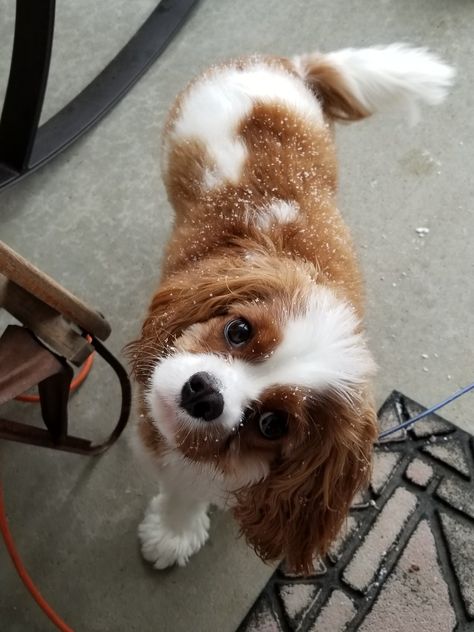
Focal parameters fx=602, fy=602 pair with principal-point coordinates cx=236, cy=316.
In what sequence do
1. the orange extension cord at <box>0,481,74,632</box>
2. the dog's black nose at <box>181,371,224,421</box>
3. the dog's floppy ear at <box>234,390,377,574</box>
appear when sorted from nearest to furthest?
the dog's black nose at <box>181,371,224,421</box>, the dog's floppy ear at <box>234,390,377,574</box>, the orange extension cord at <box>0,481,74,632</box>

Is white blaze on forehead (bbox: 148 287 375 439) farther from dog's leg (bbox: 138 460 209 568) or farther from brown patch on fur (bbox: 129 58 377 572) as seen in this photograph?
dog's leg (bbox: 138 460 209 568)

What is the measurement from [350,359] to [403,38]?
6.65 feet

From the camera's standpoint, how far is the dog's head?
0.98m

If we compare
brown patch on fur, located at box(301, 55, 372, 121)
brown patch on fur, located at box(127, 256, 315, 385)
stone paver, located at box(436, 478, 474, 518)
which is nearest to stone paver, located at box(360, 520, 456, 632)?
stone paver, located at box(436, 478, 474, 518)

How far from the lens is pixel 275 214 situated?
52.3 inches

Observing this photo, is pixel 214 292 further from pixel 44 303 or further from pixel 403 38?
pixel 403 38

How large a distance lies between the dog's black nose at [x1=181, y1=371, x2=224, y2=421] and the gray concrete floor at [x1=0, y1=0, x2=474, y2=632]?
0.80 meters

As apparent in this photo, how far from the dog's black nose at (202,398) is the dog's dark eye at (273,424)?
3.7 inches

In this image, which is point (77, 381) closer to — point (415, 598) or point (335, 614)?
point (335, 614)

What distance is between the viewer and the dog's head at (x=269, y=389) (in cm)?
98

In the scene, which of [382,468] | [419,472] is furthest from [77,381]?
[419,472]

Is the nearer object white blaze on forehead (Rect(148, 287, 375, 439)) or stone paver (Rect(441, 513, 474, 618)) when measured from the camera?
Result: white blaze on forehead (Rect(148, 287, 375, 439))

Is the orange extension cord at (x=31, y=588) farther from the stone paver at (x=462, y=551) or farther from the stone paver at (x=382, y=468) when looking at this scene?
the stone paver at (x=462, y=551)

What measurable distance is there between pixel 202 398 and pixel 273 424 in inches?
6.1
